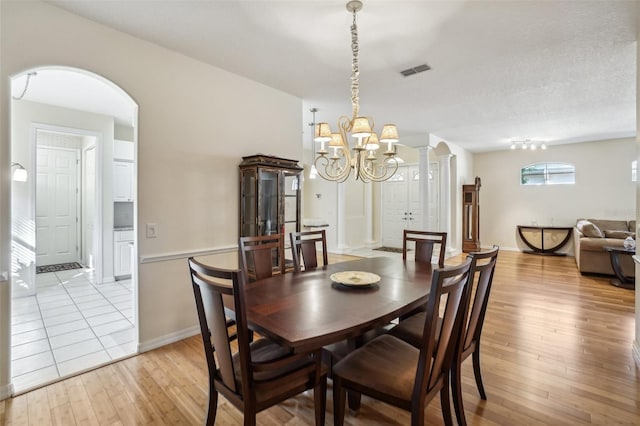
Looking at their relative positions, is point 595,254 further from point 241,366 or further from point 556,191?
point 241,366

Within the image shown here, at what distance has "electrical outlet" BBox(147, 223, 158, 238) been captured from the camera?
2669 mm

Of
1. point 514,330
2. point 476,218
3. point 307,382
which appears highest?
point 476,218

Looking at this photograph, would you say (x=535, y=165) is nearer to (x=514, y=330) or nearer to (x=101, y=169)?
(x=514, y=330)

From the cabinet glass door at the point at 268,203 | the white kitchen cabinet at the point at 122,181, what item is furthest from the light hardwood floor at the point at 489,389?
the white kitchen cabinet at the point at 122,181

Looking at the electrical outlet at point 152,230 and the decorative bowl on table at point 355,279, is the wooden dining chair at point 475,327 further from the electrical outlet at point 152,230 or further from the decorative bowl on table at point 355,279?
the electrical outlet at point 152,230

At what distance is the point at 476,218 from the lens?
300 inches

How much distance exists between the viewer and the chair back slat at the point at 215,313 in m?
1.30

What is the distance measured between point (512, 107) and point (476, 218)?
3.79 meters

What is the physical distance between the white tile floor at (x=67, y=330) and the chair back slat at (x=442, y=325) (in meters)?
2.44

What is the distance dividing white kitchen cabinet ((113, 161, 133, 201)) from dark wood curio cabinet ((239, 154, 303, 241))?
2.92 metres

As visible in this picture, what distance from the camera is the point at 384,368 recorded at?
5.10 feet

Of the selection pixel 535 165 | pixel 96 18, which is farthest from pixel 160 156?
pixel 535 165

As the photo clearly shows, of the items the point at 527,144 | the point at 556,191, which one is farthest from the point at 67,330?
the point at 556,191

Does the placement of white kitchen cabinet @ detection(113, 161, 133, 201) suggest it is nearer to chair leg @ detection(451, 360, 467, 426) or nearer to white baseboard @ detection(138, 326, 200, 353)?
white baseboard @ detection(138, 326, 200, 353)
